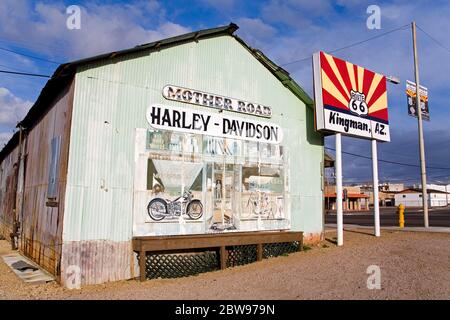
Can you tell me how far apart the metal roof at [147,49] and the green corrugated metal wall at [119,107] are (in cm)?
19

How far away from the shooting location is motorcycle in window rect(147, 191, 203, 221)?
10289mm

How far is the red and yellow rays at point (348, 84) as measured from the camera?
536 inches

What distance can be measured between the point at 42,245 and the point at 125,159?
3736 mm

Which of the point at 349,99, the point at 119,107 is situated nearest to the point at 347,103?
the point at 349,99

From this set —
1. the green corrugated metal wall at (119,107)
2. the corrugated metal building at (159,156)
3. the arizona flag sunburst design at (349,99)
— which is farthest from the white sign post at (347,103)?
the green corrugated metal wall at (119,107)

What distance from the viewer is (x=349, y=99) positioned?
47.1ft

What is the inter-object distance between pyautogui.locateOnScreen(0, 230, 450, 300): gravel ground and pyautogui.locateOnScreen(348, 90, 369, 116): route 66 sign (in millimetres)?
5332

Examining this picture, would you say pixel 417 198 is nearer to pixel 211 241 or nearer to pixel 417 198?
pixel 417 198

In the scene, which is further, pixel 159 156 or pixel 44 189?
pixel 44 189

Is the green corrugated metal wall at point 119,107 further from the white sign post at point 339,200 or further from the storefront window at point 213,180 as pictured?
the white sign post at point 339,200

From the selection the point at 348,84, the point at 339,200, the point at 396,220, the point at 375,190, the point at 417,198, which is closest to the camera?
the point at 339,200

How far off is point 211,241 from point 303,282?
316 centimetres

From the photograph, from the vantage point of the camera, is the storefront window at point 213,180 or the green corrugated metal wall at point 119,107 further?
the storefront window at point 213,180

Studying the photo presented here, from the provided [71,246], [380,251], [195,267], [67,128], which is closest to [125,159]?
[67,128]
